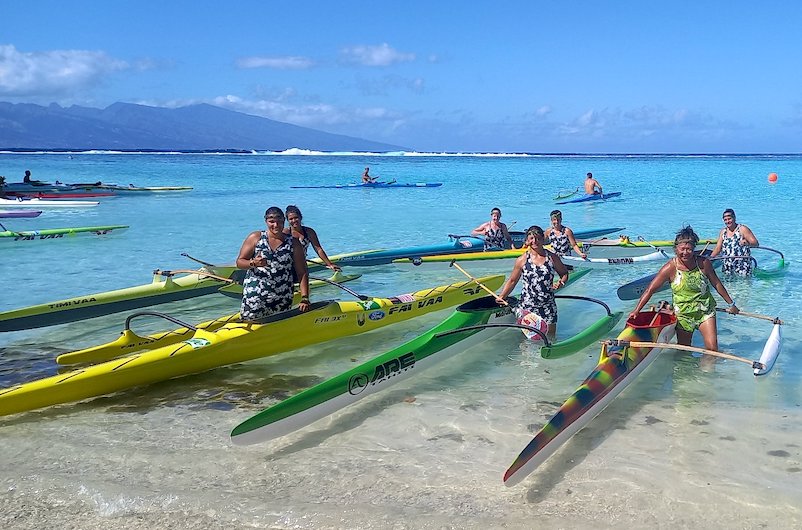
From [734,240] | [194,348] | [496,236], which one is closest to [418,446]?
[194,348]

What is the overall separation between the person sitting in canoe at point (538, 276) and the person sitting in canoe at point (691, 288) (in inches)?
36.8

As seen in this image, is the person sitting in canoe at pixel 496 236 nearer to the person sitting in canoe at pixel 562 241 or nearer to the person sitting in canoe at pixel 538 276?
the person sitting in canoe at pixel 562 241

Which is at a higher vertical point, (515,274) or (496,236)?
(515,274)

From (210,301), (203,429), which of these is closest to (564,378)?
(203,429)

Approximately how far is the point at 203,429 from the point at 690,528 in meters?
3.61

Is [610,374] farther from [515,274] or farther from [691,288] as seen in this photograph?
[515,274]

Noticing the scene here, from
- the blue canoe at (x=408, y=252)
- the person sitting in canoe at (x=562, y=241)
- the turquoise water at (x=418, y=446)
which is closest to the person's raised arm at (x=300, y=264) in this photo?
the turquoise water at (x=418, y=446)

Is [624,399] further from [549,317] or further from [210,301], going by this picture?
[210,301]

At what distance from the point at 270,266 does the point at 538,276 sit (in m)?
2.78

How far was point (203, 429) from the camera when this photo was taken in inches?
214

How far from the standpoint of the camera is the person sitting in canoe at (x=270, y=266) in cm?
658

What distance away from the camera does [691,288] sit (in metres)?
6.50

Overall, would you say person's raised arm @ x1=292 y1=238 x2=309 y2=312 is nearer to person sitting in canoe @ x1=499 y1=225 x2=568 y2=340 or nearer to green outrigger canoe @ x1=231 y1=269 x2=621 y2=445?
green outrigger canoe @ x1=231 y1=269 x2=621 y2=445

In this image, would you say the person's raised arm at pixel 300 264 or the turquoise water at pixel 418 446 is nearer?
the turquoise water at pixel 418 446
